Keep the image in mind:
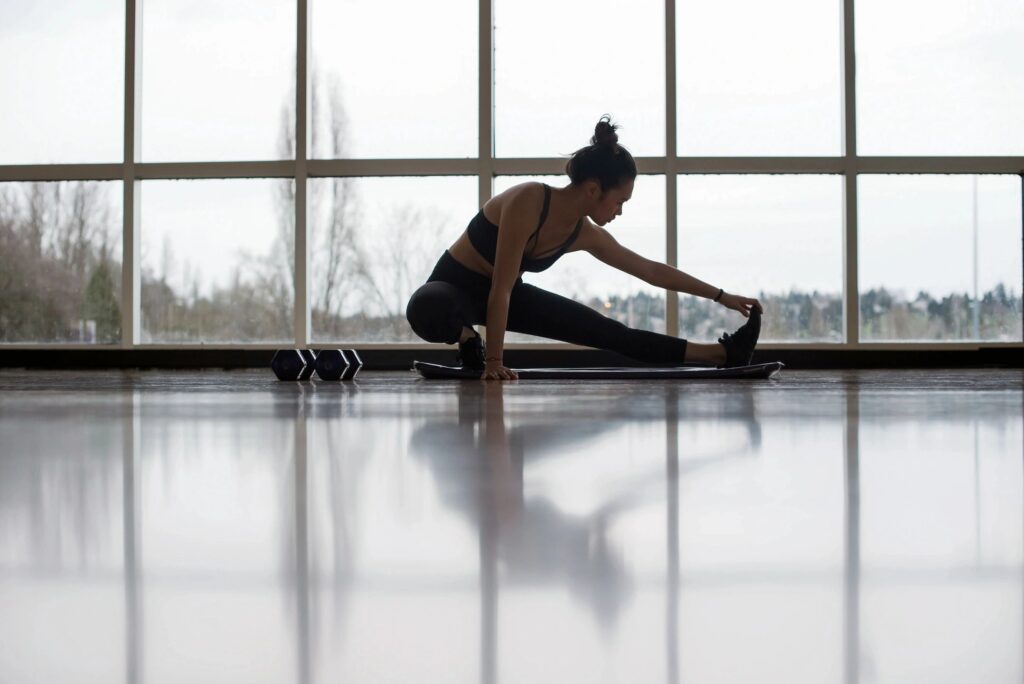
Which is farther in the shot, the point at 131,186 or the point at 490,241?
the point at 131,186

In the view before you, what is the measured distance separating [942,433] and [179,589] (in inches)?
37.7

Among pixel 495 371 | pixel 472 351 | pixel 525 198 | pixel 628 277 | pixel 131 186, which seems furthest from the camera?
pixel 131 186

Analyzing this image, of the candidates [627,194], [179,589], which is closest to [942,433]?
[179,589]

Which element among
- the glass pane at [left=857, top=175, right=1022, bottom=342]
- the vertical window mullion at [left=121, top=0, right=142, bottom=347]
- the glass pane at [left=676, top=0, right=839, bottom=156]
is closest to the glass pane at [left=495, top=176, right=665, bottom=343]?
the glass pane at [left=676, top=0, right=839, bottom=156]

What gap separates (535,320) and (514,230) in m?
0.50

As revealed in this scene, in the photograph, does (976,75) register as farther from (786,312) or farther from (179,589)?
(179,589)

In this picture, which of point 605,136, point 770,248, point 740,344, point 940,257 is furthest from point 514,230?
point 940,257

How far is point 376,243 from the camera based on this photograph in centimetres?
673

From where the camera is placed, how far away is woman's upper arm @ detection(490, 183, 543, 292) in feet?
10.5

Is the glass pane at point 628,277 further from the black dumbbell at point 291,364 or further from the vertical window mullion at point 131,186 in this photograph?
the black dumbbell at point 291,364

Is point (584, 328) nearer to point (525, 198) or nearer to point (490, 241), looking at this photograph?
point (490, 241)

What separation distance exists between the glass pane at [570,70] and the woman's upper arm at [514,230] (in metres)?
3.40

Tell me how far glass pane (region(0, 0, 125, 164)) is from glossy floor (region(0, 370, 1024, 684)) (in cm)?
673

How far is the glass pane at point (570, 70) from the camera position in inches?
262
